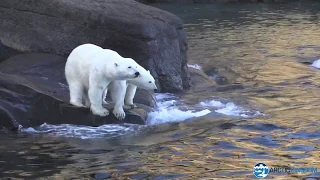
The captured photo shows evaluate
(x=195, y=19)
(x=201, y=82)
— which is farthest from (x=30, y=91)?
(x=195, y=19)

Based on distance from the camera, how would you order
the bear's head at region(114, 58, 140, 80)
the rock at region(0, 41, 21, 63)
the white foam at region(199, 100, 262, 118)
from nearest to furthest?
the bear's head at region(114, 58, 140, 80)
the white foam at region(199, 100, 262, 118)
the rock at region(0, 41, 21, 63)

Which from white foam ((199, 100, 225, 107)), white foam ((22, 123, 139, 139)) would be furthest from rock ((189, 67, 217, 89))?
white foam ((22, 123, 139, 139))

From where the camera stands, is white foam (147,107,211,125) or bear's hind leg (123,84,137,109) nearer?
bear's hind leg (123,84,137,109)

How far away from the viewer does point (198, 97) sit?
11.2 meters

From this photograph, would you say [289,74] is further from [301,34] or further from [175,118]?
[301,34]

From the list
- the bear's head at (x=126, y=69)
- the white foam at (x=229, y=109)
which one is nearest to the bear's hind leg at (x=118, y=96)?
the bear's head at (x=126, y=69)

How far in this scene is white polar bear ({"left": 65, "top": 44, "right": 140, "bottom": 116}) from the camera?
7.76m

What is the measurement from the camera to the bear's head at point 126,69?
770cm

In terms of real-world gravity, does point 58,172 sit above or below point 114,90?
below

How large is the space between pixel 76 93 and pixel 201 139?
189 centimetres

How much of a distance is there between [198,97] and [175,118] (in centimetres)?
211

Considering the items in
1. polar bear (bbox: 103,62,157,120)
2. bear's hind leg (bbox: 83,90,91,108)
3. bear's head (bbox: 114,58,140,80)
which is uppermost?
bear's head (bbox: 114,58,140,80)

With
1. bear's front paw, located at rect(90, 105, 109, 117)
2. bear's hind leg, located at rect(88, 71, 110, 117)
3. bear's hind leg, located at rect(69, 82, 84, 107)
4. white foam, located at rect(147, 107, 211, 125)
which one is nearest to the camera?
bear's hind leg, located at rect(88, 71, 110, 117)

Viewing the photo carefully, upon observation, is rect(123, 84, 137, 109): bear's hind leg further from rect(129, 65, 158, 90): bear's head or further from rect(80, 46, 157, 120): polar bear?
rect(129, 65, 158, 90): bear's head
